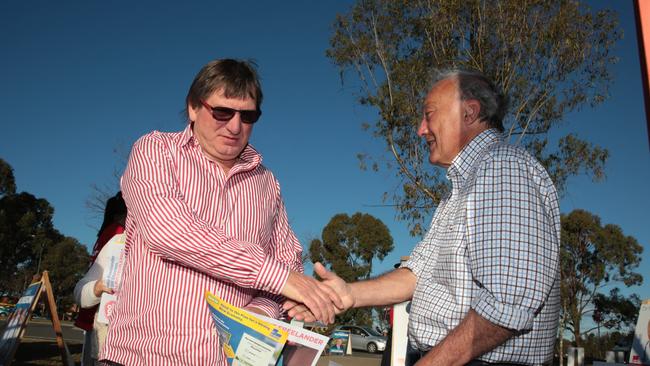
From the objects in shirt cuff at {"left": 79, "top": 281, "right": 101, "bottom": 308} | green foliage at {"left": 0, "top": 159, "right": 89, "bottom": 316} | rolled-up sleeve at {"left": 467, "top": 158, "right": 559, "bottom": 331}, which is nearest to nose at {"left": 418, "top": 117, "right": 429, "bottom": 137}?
rolled-up sleeve at {"left": 467, "top": 158, "right": 559, "bottom": 331}

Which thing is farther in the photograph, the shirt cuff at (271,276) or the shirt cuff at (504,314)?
the shirt cuff at (271,276)

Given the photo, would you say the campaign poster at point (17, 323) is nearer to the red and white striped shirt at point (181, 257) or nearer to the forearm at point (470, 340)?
the red and white striped shirt at point (181, 257)

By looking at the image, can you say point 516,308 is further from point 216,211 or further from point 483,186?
point 216,211

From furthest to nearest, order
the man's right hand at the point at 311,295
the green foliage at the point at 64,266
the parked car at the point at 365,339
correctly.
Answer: the green foliage at the point at 64,266 < the parked car at the point at 365,339 < the man's right hand at the point at 311,295

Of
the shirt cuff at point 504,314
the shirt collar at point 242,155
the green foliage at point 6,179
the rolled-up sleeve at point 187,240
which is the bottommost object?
the shirt cuff at point 504,314

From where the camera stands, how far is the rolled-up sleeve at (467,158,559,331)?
1.87m

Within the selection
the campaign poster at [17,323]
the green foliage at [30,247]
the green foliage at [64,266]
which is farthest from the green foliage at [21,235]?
the campaign poster at [17,323]

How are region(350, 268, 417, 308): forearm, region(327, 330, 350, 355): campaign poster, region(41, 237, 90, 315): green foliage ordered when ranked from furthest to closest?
region(41, 237, 90, 315): green foliage → region(327, 330, 350, 355): campaign poster → region(350, 268, 417, 308): forearm

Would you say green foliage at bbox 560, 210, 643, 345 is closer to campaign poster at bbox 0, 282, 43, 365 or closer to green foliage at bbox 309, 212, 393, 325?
green foliage at bbox 309, 212, 393, 325

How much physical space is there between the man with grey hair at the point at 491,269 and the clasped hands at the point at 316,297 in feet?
0.06

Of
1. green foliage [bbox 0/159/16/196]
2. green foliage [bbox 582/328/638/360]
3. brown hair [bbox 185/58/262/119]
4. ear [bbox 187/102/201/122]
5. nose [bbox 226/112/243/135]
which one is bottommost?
nose [bbox 226/112/243/135]

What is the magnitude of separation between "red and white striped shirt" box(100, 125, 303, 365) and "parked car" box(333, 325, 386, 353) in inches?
1233

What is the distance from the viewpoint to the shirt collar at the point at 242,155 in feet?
7.68

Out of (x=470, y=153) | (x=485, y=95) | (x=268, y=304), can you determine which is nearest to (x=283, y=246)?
(x=268, y=304)
